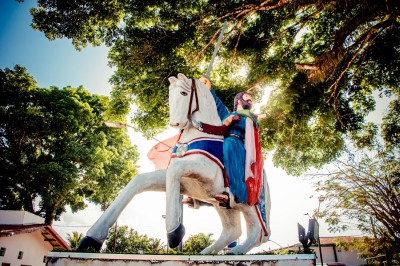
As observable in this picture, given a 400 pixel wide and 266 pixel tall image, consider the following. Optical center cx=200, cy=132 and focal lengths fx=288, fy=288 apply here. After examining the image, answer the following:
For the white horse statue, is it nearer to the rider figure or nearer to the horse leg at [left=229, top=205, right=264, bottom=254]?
the horse leg at [left=229, top=205, right=264, bottom=254]

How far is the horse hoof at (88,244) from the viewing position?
8.59 ft

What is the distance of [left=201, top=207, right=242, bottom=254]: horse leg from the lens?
144 inches

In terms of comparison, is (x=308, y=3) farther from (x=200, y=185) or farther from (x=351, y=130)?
(x=200, y=185)

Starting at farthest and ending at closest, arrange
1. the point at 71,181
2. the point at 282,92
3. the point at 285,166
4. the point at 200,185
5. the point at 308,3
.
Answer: the point at 71,181 < the point at 285,166 < the point at 282,92 < the point at 308,3 < the point at 200,185

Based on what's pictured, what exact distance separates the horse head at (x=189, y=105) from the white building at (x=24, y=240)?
10943 millimetres

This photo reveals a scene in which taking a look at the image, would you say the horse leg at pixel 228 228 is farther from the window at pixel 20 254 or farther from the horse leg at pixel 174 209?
the window at pixel 20 254

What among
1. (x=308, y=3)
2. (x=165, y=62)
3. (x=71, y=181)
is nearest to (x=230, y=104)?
(x=165, y=62)

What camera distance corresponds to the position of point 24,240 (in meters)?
13.5

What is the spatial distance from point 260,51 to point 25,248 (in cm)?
1369

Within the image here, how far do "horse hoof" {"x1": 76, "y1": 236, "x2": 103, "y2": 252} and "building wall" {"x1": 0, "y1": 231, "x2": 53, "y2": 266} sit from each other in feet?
40.2

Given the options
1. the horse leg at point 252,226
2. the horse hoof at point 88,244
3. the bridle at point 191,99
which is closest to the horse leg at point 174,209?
the horse hoof at point 88,244

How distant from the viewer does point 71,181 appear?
14.4 m

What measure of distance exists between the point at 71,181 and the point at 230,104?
10.1 m

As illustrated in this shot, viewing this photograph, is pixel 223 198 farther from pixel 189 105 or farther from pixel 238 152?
pixel 189 105
